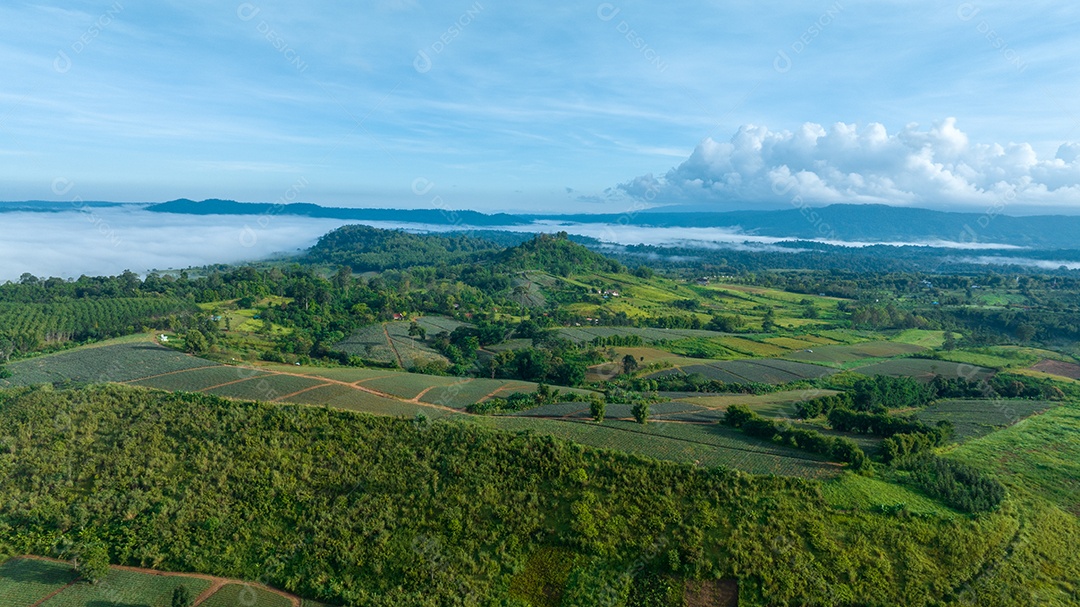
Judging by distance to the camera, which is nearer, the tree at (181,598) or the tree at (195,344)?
the tree at (181,598)

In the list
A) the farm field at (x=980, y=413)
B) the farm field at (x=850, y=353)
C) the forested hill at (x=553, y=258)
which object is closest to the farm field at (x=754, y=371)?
the farm field at (x=850, y=353)

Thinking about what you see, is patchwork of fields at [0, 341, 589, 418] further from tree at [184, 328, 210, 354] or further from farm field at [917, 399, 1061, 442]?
farm field at [917, 399, 1061, 442]

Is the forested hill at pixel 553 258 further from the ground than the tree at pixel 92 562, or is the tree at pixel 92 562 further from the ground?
the forested hill at pixel 553 258

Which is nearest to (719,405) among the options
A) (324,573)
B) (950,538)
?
(950,538)

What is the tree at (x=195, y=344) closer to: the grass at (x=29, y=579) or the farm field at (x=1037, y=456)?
the grass at (x=29, y=579)

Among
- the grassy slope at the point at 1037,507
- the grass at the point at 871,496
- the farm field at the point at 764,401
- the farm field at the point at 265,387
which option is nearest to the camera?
the grassy slope at the point at 1037,507

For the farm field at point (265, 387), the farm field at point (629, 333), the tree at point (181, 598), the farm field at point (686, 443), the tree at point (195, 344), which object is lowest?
the tree at point (181, 598)

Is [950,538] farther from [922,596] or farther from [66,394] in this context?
[66,394]
